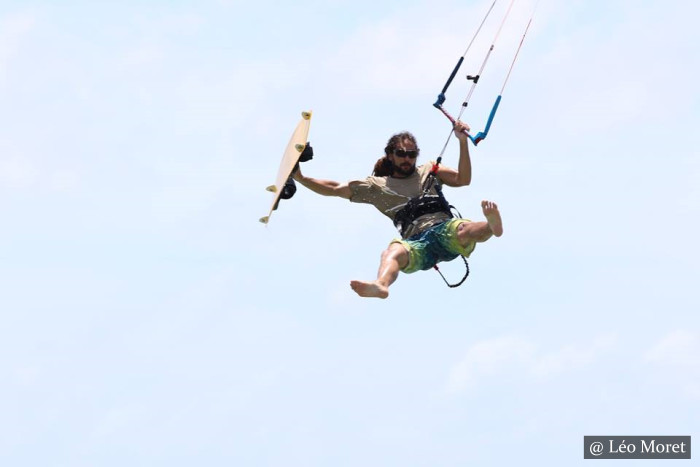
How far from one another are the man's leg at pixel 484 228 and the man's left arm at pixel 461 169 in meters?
0.56

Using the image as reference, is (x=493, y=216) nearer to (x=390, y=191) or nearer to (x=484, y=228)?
(x=484, y=228)

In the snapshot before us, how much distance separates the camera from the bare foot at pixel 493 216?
13.9m

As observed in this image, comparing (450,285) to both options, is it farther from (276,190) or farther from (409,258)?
(276,190)

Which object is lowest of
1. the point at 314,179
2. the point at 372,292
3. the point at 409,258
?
the point at 372,292

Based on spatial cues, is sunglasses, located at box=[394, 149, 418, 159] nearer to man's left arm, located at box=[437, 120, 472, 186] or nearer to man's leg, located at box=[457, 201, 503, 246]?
man's left arm, located at box=[437, 120, 472, 186]

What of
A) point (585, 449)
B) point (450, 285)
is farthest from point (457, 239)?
point (585, 449)

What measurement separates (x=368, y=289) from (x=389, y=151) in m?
2.53

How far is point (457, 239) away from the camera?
585 inches

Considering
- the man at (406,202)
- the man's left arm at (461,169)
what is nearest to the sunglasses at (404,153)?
the man at (406,202)

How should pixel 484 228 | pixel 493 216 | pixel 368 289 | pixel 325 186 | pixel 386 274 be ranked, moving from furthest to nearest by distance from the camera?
pixel 325 186
pixel 484 228
pixel 386 274
pixel 493 216
pixel 368 289

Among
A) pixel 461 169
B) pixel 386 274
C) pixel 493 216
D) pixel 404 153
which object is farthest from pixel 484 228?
pixel 404 153

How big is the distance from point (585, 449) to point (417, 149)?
681 centimetres

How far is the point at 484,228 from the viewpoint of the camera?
573 inches

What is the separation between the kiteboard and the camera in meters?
15.1
